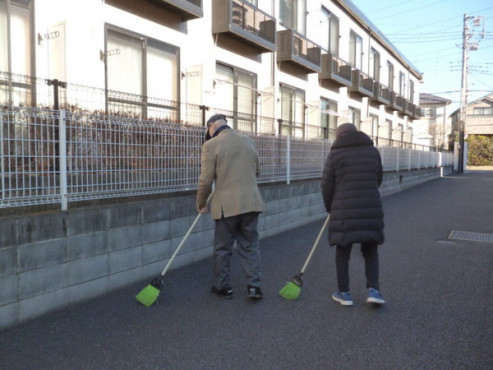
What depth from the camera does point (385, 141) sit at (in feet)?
55.2

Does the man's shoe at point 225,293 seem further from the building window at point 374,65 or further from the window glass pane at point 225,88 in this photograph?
the building window at point 374,65

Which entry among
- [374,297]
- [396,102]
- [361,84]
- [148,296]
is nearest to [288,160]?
[374,297]

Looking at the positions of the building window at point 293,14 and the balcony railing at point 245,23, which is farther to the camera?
the building window at point 293,14

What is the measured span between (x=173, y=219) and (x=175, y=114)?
526cm

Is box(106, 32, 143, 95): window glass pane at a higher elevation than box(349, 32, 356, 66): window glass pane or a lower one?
lower

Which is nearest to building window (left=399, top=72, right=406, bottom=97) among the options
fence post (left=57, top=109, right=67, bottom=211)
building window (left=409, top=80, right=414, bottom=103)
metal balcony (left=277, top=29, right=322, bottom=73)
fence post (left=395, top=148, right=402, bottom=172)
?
building window (left=409, top=80, right=414, bottom=103)

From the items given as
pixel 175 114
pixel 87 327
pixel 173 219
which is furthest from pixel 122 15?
pixel 87 327

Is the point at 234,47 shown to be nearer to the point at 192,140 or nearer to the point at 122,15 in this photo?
the point at 122,15

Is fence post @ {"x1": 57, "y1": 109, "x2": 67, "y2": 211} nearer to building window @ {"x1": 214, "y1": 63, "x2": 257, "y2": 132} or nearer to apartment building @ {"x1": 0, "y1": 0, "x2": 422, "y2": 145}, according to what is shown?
apartment building @ {"x1": 0, "y1": 0, "x2": 422, "y2": 145}

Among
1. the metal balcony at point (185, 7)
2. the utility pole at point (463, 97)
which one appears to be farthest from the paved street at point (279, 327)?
the utility pole at point (463, 97)

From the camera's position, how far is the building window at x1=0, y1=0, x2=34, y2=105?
670 centimetres

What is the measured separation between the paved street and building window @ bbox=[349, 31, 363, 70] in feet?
54.3

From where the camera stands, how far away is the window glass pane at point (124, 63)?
27.2ft

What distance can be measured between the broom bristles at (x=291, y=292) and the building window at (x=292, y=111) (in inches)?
408
